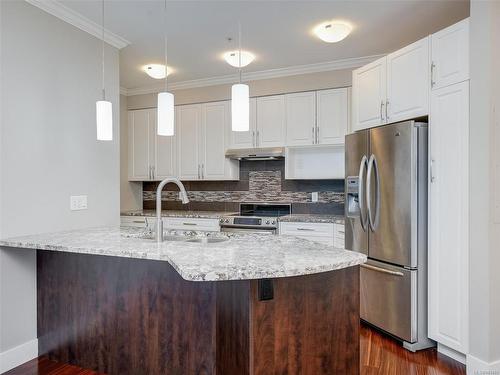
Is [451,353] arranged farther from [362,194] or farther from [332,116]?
[332,116]

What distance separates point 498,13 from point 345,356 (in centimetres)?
231

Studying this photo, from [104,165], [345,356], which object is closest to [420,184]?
[345,356]

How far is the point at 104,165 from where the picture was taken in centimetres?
310

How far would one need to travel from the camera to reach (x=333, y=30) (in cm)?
294

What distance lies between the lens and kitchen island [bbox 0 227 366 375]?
1501 millimetres

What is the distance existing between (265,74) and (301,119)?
745 mm

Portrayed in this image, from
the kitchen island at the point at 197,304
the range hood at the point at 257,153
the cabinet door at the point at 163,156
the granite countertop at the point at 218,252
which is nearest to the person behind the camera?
the granite countertop at the point at 218,252

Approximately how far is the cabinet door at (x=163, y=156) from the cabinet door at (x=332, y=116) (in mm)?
2040

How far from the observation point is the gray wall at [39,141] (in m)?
2.32

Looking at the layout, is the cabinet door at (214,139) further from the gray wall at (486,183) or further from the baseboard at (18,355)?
the gray wall at (486,183)

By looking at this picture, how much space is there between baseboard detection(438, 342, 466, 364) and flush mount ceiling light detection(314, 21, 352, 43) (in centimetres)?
265

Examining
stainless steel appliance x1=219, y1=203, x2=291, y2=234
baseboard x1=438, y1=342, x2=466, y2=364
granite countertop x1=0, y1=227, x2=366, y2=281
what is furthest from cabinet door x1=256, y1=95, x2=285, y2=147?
baseboard x1=438, y1=342, x2=466, y2=364

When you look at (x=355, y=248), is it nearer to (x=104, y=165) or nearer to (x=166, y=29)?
(x=104, y=165)

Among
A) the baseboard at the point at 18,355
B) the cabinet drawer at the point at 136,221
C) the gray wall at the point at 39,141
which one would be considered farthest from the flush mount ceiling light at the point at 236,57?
the baseboard at the point at 18,355
